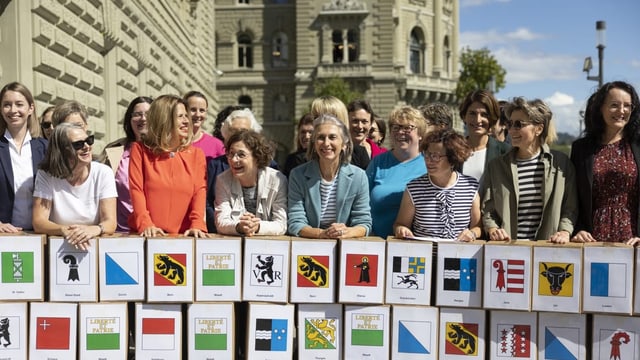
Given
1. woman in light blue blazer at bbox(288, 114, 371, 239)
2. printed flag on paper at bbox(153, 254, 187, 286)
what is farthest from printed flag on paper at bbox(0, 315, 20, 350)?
woman in light blue blazer at bbox(288, 114, 371, 239)

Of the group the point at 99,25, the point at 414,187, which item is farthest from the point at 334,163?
the point at 99,25

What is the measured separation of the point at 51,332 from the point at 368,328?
2.43m

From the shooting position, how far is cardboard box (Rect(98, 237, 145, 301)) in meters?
4.91

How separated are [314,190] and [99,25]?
8866mm

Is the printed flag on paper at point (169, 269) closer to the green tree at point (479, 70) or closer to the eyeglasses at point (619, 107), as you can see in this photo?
the eyeglasses at point (619, 107)

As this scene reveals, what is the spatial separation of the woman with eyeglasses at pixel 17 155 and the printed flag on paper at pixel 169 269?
133 centimetres

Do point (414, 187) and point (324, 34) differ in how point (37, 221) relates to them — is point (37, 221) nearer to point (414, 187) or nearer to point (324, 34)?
point (414, 187)

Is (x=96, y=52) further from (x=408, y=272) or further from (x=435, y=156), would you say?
(x=408, y=272)

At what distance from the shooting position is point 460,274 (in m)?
4.90

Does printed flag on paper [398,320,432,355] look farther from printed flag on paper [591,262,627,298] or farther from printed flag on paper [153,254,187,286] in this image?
printed flag on paper [153,254,187,286]

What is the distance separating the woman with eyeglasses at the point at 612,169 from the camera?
207 inches

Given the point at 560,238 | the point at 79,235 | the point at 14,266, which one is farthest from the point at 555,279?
the point at 14,266

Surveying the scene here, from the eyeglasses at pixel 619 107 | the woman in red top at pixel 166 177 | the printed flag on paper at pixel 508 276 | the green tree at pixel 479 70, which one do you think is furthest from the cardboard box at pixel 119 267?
the green tree at pixel 479 70

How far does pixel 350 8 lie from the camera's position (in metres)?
45.1
